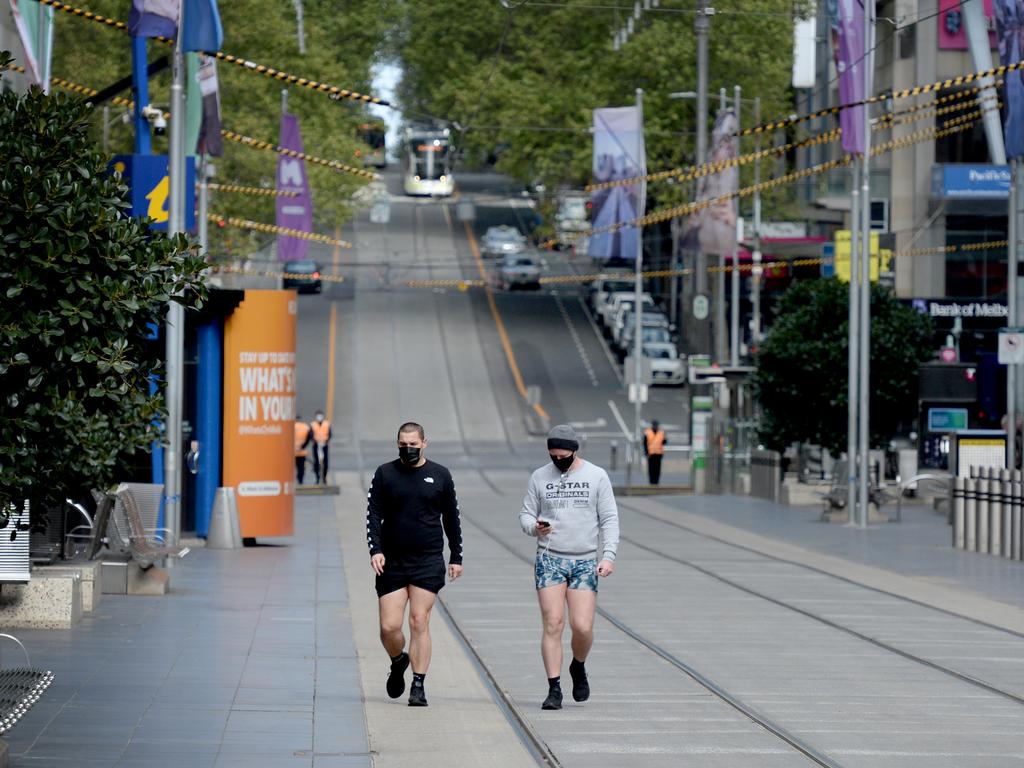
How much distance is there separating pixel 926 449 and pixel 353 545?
1717 cm

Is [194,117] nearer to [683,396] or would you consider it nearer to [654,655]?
[654,655]

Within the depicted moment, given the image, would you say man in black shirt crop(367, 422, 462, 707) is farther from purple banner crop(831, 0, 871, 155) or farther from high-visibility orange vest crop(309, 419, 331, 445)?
high-visibility orange vest crop(309, 419, 331, 445)

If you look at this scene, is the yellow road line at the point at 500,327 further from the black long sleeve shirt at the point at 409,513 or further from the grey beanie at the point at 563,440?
the grey beanie at the point at 563,440

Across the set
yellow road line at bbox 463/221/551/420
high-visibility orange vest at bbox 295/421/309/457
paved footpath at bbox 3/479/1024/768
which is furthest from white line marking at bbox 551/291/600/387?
paved footpath at bbox 3/479/1024/768

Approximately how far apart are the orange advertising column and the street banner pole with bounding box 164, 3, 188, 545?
209 cm

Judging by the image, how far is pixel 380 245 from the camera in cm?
10131

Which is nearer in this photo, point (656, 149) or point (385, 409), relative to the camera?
point (385, 409)

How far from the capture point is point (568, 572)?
41.1 feet

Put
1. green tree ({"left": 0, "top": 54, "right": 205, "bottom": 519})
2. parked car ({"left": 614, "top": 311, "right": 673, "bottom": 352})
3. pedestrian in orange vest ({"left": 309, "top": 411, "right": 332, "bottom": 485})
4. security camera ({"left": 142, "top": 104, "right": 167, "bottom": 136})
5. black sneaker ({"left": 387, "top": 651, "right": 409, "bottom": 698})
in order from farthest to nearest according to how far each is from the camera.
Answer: parked car ({"left": 614, "top": 311, "right": 673, "bottom": 352}) < pedestrian in orange vest ({"left": 309, "top": 411, "right": 332, "bottom": 485}) < security camera ({"left": 142, "top": 104, "right": 167, "bottom": 136}) < black sneaker ({"left": 387, "top": 651, "right": 409, "bottom": 698}) < green tree ({"left": 0, "top": 54, "right": 205, "bottom": 519})

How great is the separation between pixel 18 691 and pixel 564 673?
4.85 meters

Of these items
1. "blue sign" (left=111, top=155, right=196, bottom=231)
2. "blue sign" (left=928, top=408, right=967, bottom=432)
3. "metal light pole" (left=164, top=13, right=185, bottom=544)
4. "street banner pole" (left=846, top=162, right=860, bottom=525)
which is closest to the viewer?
"blue sign" (left=111, top=155, right=196, bottom=231)

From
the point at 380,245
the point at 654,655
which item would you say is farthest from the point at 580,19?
the point at 654,655

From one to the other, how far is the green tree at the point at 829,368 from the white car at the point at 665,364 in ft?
107

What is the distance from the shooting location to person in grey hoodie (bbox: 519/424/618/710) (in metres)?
12.5
